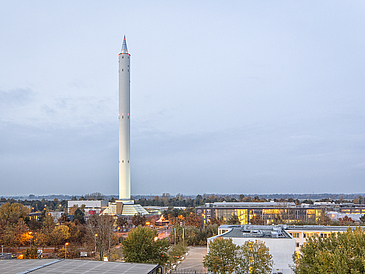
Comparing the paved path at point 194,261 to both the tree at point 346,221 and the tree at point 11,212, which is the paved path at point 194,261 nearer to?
the tree at point 346,221

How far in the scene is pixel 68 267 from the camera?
2633 centimetres

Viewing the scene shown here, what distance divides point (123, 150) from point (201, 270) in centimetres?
6880

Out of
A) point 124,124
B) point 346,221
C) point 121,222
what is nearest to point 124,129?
point 124,124

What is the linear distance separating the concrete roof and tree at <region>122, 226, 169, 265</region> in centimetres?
1618

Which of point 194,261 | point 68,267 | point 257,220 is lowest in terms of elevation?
point 194,261

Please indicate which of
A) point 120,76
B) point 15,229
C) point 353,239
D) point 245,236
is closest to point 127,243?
point 245,236

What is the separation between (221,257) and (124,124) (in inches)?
3071

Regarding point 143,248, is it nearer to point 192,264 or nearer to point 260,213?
point 192,264

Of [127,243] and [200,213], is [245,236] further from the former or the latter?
[200,213]

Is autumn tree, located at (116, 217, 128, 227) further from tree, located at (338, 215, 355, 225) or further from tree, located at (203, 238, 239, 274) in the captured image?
tree, located at (338, 215, 355, 225)

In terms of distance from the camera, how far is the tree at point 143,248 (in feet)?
144

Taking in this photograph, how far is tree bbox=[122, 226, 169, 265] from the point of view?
4391 centimetres

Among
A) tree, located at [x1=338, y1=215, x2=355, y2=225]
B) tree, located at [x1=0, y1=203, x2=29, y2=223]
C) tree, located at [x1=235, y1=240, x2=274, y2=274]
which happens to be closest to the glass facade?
tree, located at [x1=338, y1=215, x2=355, y2=225]

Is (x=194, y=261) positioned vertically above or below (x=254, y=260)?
below
